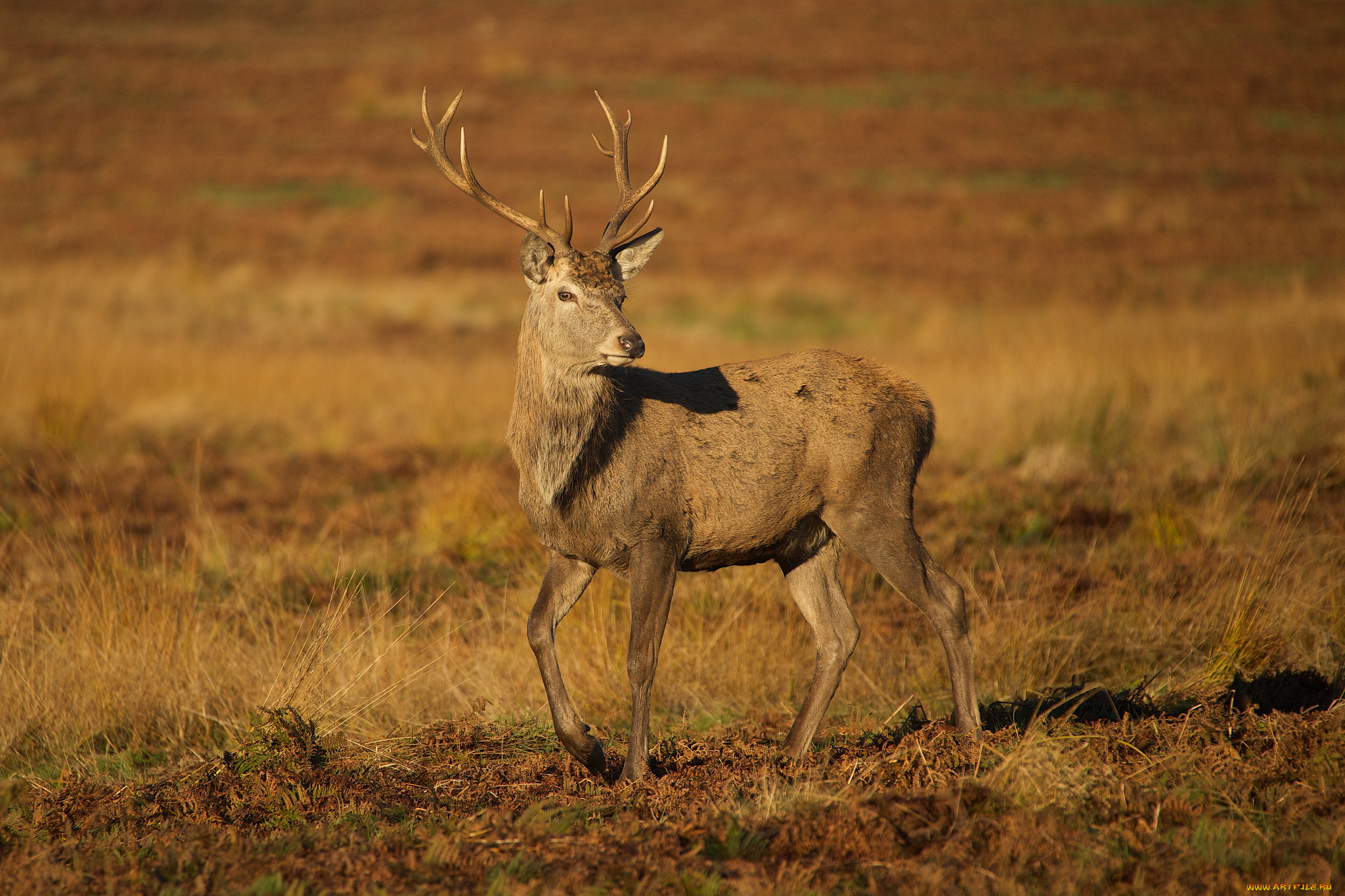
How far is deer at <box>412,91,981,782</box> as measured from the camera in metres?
4.79

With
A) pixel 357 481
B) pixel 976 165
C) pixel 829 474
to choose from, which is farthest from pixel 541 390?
pixel 976 165

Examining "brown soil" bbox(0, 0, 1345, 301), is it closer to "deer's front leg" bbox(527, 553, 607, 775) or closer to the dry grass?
the dry grass

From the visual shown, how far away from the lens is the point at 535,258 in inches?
200

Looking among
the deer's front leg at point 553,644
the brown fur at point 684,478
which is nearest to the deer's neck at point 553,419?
the brown fur at point 684,478

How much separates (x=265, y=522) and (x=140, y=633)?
322 centimetres

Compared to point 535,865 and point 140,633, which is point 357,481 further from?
point 535,865

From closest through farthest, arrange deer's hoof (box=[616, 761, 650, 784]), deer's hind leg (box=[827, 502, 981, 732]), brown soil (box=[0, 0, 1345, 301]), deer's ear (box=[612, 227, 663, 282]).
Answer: deer's hoof (box=[616, 761, 650, 784])
deer's hind leg (box=[827, 502, 981, 732])
deer's ear (box=[612, 227, 663, 282])
brown soil (box=[0, 0, 1345, 301])

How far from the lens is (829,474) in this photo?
5.11 metres

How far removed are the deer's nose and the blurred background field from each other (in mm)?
1874

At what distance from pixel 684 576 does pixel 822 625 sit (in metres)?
1.82

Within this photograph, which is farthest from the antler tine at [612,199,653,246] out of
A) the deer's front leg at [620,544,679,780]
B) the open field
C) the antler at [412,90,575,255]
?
the open field

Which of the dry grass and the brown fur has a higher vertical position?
the brown fur

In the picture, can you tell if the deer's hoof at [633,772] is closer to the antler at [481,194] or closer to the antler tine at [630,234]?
the antler at [481,194]

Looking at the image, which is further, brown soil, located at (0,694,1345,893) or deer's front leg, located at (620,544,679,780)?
deer's front leg, located at (620,544,679,780)
